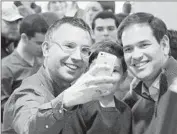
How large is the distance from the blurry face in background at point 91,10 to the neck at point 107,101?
0.25 metres

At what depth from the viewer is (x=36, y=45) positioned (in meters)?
0.85

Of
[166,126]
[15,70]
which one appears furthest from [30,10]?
[166,126]

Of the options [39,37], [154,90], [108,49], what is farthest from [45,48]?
[154,90]

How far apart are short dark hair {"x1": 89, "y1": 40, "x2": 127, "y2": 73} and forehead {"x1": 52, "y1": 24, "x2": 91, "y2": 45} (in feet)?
0.10

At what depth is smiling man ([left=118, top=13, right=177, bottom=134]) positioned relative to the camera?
738 millimetres

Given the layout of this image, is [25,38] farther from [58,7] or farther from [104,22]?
[104,22]

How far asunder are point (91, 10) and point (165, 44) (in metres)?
0.26

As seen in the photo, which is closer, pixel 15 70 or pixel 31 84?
pixel 31 84

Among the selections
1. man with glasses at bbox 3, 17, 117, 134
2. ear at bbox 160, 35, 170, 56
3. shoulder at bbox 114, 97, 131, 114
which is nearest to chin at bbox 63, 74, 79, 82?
man with glasses at bbox 3, 17, 117, 134

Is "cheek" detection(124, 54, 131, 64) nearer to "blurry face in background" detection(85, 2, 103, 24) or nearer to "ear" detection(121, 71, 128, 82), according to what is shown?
"ear" detection(121, 71, 128, 82)

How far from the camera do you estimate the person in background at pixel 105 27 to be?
2.74ft

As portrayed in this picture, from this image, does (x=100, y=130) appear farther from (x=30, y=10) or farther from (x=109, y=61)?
(x=30, y=10)

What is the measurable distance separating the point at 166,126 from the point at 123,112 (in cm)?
10

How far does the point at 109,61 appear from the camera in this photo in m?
0.67
